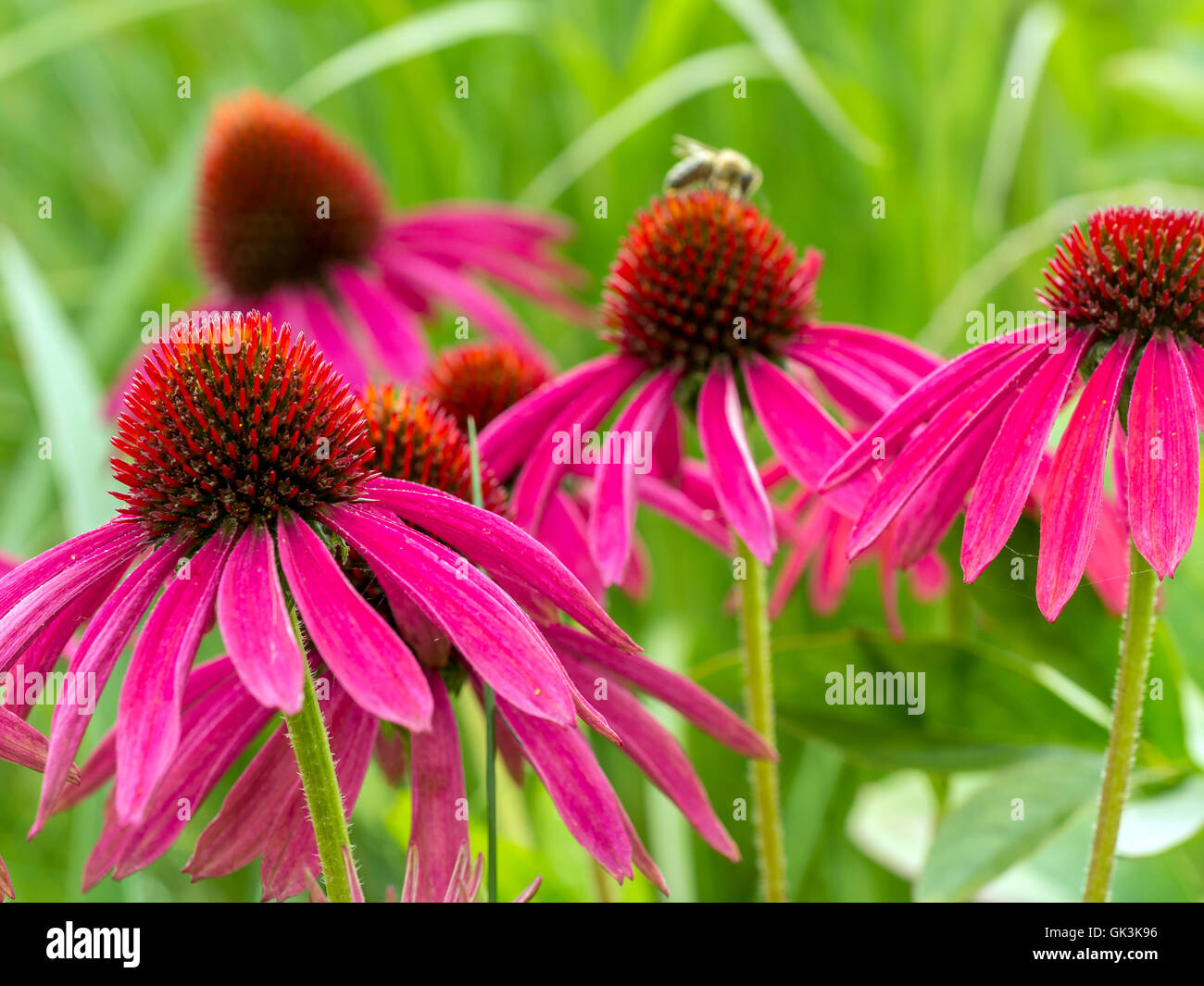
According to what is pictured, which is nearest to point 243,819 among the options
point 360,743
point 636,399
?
point 360,743

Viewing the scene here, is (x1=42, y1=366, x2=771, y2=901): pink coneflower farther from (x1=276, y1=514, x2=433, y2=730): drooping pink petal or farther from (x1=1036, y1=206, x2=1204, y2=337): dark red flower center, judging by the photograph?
(x1=1036, y1=206, x2=1204, y2=337): dark red flower center

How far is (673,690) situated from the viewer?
1.75ft

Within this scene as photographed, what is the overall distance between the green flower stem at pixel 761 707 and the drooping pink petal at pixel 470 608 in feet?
0.63

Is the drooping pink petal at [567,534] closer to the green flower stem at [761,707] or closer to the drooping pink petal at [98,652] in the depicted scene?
the green flower stem at [761,707]

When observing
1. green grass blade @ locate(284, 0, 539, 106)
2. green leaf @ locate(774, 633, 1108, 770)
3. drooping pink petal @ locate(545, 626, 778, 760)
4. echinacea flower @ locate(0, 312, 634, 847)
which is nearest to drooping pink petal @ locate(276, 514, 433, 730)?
echinacea flower @ locate(0, 312, 634, 847)

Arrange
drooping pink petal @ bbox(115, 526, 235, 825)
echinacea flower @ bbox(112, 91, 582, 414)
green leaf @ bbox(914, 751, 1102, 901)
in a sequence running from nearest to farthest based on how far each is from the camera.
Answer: drooping pink petal @ bbox(115, 526, 235, 825) → green leaf @ bbox(914, 751, 1102, 901) → echinacea flower @ bbox(112, 91, 582, 414)

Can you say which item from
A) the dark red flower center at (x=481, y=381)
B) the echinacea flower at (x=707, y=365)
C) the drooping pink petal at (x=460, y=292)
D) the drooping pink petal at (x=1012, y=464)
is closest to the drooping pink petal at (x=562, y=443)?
the echinacea flower at (x=707, y=365)

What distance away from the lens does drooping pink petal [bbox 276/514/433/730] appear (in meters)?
0.36

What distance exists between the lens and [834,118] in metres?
1.07

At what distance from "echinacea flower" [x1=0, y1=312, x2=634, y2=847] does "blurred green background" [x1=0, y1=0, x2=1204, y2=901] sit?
8.7 inches

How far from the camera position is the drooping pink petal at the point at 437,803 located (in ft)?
1.48

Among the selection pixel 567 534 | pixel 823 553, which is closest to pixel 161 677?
pixel 567 534

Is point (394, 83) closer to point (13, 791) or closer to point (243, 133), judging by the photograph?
point (243, 133)
